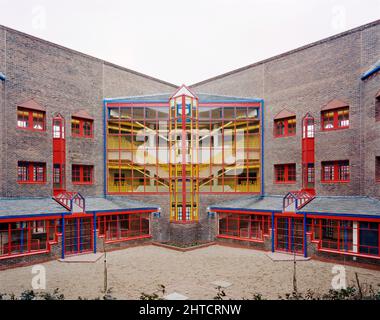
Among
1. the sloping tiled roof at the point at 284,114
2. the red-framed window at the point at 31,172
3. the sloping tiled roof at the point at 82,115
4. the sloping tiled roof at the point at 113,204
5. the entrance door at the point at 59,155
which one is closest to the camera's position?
the red-framed window at the point at 31,172

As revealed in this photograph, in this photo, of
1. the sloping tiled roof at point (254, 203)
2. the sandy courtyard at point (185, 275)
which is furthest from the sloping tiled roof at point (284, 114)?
the sandy courtyard at point (185, 275)

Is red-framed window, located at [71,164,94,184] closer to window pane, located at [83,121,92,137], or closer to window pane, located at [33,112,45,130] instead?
window pane, located at [83,121,92,137]

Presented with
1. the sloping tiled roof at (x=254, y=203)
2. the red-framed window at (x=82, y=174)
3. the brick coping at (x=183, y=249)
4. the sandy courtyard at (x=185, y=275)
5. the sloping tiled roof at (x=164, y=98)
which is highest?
the sloping tiled roof at (x=164, y=98)

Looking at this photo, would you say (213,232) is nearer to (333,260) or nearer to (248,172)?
(248,172)

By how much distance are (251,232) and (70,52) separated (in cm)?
1858

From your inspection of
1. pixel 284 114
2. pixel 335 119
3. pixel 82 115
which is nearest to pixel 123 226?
pixel 82 115

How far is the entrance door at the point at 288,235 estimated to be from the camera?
18156mm

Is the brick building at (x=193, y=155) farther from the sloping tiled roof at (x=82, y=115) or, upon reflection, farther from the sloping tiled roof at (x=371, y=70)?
the sloping tiled roof at (x=82, y=115)

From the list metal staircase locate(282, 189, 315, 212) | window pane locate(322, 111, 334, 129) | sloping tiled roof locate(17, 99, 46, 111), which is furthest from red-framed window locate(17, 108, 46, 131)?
window pane locate(322, 111, 334, 129)

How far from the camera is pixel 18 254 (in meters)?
15.5

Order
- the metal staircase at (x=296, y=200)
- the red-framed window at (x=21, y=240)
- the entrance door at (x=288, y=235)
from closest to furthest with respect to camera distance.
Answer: the red-framed window at (x=21, y=240)
the metal staircase at (x=296, y=200)
the entrance door at (x=288, y=235)

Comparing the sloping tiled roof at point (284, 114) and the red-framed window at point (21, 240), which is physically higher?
the sloping tiled roof at point (284, 114)

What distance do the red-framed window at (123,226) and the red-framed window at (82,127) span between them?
21.7 ft

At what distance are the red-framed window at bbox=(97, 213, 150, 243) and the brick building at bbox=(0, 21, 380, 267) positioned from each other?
0.10 meters
